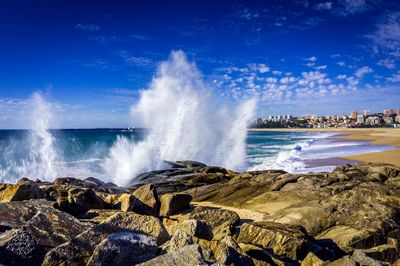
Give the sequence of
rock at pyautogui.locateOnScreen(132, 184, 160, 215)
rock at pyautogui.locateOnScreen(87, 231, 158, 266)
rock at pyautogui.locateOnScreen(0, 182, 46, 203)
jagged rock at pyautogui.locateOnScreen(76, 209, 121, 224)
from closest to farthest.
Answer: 1. rock at pyautogui.locateOnScreen(87, 231, 158, 266)
2. jagged rock at pyautogui.locateOnScreen(76, 209, 121, 224)
3. rock at pyautogui.locateOnScreen(0, 182, 46, 203)
4. rock at pyautogui.locateOnScreen(132, 184, 160, 215)

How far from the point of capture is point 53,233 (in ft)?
13.9

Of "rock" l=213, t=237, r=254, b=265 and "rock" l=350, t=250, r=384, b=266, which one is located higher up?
"rock" l=213, t=237, r=254, b=265

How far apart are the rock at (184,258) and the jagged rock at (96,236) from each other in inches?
31.9

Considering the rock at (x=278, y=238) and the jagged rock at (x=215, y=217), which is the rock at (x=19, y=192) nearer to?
the jagged rock at (x=215, y=217)

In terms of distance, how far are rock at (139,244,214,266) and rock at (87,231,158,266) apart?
1.05ft

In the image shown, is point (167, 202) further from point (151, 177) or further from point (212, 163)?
point (212, 163)

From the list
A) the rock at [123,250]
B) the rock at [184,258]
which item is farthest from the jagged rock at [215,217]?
the rock at [184,258]

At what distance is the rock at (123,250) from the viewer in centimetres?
347

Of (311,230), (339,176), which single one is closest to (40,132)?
(339,176)

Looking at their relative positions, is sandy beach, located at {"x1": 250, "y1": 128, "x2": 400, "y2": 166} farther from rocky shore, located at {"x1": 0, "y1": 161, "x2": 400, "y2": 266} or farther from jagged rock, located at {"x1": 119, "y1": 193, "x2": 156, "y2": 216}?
jagged rock, located at {"x1": 119, "y1": 193, "x2": 156, "y2": 216}

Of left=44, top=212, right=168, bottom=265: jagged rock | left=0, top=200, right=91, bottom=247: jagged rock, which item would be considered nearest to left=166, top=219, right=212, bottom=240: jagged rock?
left=44, top=212, right=168, bottom=265: jagged rock

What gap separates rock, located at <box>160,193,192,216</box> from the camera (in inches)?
369

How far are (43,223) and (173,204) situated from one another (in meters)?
5.42

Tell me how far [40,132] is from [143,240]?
3056 centimetres
